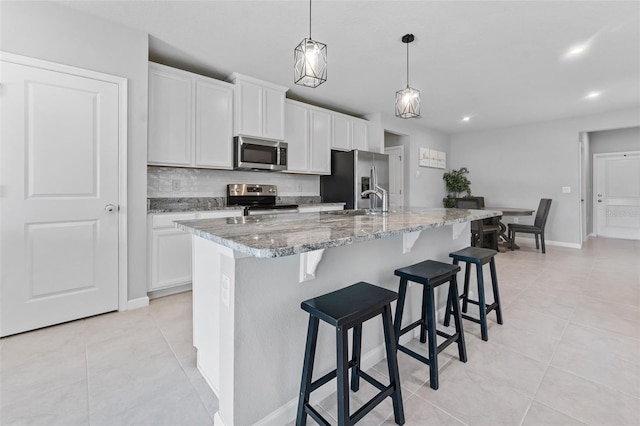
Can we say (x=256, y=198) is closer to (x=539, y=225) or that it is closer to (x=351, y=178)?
(x=351, y=178)

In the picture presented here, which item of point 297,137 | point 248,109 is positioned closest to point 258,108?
point 248,109

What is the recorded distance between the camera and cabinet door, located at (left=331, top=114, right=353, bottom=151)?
475 cm

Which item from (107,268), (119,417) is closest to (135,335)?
(107,268)

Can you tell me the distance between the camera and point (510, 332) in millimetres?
2217

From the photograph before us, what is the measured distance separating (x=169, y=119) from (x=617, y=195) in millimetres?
8781

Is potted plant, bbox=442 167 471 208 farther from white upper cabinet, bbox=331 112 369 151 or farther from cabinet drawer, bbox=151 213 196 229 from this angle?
cabinet drawer, bbox=151 213 196 229

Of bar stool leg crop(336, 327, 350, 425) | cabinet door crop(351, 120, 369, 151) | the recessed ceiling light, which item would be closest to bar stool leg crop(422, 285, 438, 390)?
bar stool leg crop(336, 327, 350, 425)

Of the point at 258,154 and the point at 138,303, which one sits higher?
the point at 258,154

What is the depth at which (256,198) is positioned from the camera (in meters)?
4.04

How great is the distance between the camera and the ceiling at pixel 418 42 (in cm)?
231

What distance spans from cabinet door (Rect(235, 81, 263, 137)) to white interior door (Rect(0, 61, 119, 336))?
1.29m

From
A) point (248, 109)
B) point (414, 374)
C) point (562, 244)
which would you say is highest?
point (248, 109)

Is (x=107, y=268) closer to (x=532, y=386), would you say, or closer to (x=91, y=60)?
(x=91, y=60)

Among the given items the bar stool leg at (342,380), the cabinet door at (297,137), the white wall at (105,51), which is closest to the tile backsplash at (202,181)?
the cabinet door at (297,137)
